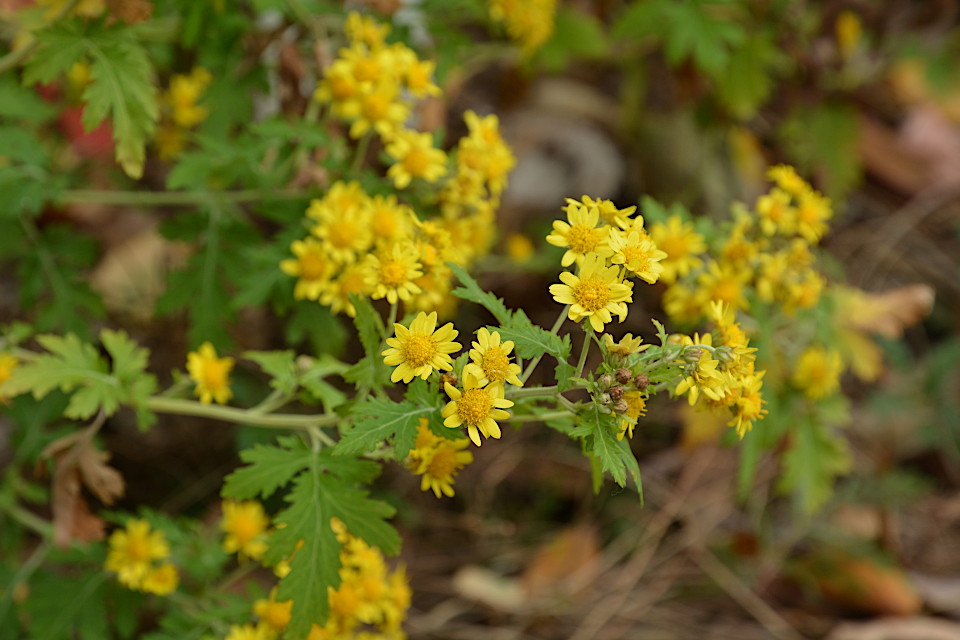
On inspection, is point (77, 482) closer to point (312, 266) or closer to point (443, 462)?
point (312, 266)

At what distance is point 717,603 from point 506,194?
6.25ft

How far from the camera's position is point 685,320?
2162mm

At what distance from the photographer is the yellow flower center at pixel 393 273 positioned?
5.37 feet

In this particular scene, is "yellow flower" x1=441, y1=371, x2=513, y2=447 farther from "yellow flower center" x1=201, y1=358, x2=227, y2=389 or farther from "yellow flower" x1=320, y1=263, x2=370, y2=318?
"yellow flower center" x1=201, y1=358, x2=227, y2=389

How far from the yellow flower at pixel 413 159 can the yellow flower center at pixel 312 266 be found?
0.27m

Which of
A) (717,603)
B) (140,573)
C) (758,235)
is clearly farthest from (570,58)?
(140,573)

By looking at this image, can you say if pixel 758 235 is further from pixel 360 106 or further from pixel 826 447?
pixel 360 106

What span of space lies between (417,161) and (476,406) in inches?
35.5

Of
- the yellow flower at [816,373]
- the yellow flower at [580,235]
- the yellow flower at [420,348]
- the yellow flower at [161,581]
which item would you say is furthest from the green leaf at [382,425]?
the yellow flower at [816,373]

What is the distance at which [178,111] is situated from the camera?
110 inches

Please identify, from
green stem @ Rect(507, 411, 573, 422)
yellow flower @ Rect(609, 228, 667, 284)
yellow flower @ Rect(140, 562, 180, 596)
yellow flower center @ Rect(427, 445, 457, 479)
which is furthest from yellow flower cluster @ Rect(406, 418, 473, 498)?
yellow flower @ Rect(140, 562, 180, 596)

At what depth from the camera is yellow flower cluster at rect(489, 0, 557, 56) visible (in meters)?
2.71

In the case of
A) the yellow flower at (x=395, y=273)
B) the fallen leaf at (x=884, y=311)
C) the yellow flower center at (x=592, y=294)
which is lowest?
the fallen leaf at (x=884, y=311)

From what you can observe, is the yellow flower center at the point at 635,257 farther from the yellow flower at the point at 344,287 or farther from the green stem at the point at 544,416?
the yellow flower at the point at 344,287
